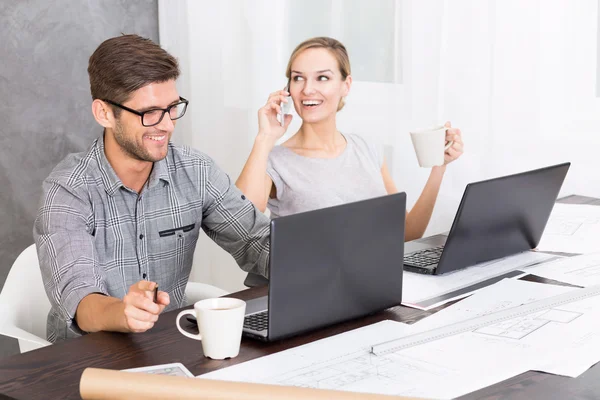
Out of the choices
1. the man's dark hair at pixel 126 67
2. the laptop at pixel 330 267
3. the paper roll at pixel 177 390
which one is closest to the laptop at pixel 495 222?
the laptop at pixel 330 267

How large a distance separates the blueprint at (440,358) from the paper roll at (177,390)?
246 millimetres

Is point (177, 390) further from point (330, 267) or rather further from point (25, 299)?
point (25, 299)

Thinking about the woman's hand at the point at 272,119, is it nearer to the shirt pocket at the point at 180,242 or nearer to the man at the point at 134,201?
the man at the point at 134,201

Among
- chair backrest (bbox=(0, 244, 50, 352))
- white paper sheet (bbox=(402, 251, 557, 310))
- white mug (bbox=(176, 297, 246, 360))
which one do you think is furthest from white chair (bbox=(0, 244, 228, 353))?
white mug (bbox=(176, 297, 246, 360))

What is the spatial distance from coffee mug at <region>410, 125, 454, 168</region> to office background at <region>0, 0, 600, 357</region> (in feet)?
2.04

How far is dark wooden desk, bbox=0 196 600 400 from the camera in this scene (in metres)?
1.11

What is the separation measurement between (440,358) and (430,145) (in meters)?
0.92

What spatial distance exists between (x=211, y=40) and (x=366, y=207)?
2199 millimetres

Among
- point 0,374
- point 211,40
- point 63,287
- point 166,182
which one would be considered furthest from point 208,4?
point 0,374

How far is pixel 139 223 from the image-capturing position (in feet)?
6.13

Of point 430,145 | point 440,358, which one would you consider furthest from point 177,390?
point 430,145

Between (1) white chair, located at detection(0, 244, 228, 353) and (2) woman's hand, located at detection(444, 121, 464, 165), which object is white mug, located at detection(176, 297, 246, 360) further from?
(2) woman's hand, located at detection(444, 121, 464, 165)

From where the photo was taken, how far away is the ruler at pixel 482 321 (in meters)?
1.28

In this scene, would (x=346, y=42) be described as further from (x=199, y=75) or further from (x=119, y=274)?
(x=119, y=274)
